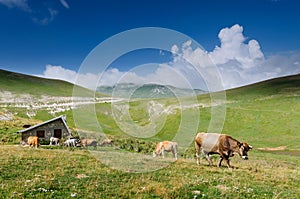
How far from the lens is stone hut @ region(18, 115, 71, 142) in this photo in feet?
142

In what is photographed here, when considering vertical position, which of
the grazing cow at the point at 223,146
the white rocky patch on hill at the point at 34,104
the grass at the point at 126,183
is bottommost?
the grass at the point at 126,183

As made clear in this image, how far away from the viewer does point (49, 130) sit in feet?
152

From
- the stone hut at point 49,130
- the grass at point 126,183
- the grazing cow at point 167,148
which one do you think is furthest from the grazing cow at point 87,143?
the grass at point 126,183

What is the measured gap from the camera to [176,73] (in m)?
21.0

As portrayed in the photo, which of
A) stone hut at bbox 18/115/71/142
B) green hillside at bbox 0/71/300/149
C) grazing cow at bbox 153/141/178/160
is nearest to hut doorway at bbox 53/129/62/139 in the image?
stone hut at bbox 18/115/71/142

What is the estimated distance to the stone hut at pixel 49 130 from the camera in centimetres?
4339

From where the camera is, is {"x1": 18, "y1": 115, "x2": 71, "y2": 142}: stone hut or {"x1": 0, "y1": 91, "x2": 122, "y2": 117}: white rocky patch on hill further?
{"x1": 0, "y1": 91, "x2": 122, "y2": 117}: white rocky patch on hill

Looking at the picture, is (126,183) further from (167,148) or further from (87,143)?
(87,143)

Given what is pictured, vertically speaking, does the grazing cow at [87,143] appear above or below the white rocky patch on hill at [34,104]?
below

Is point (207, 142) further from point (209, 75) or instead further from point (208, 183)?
point (208, 183)

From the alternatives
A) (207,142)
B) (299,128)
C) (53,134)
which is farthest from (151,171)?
(299,128)

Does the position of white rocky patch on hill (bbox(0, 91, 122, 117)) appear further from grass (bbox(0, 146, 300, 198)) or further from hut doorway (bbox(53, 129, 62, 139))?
grass (bbox(0, 146, 300, 198))

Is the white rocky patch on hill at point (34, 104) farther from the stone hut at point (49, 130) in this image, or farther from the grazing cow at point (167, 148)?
the grazing cow at point (167, 148)

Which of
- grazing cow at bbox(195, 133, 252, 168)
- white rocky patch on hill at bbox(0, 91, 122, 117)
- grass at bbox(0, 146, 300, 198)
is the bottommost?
grass at bbox(0, 146, 300, 198)
